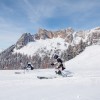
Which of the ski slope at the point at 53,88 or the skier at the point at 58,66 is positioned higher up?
the skier at the point at 58,66

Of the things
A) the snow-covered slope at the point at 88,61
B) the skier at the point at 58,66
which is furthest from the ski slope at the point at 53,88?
the snow-covered slope at the point at 88,61

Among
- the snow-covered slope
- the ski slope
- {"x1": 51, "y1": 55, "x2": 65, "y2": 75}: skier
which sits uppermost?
the snow-covered slope

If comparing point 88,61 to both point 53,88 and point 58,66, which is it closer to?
point 58,66

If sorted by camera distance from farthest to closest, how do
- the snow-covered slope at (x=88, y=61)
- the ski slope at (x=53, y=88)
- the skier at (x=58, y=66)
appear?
the snow-covered slope at (x=88, y=61)
the skier at (x=58, y=66)
the ski slope at (x=53, y=88)

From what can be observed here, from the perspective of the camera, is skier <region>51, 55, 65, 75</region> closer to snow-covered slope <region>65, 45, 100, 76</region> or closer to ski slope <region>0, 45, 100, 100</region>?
ski slope <region>0, 45, 100, 100</region>

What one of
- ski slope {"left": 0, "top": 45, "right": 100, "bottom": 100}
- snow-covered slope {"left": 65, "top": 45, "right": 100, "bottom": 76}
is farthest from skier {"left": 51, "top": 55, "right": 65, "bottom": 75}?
snow-covered slope {"left": 65, "top": 45, "right": 100, "bottom": 76}

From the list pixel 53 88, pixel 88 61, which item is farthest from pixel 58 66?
pixel 88 61

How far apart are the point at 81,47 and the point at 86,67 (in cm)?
5079

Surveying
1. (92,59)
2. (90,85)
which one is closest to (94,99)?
(90,85)

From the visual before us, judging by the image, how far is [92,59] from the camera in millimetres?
45938

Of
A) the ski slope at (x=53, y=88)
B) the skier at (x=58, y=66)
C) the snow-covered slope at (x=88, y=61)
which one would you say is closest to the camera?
the ski slope at (x=53, y=88)

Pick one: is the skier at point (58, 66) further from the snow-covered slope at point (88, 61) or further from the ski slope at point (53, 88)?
the snow-covered slope at point (88, 61)

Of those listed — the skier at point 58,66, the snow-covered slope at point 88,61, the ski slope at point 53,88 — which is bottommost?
the ski slope at point 53,88

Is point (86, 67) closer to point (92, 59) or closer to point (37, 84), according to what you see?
point (92, 59)
